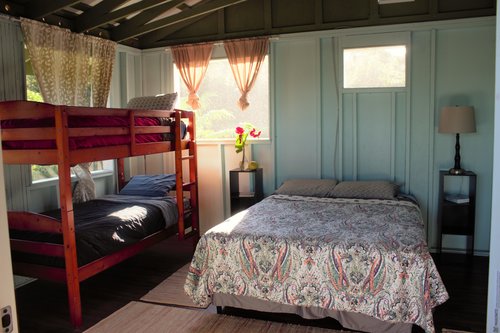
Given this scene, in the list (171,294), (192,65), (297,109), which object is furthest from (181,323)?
(192,65)

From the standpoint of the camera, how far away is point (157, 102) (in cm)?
462

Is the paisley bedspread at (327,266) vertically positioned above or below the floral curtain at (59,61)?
below

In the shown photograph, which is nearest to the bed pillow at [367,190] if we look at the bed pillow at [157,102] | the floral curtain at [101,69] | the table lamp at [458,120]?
the table lamp at [458,120]

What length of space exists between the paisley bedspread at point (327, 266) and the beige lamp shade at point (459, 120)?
129 cm

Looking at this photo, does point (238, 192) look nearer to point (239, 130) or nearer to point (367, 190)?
point (239, 130)

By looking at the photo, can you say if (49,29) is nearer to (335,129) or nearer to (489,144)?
(335,129)

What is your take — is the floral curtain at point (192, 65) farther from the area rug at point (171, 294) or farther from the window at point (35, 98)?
the area rug at point (171, 294)

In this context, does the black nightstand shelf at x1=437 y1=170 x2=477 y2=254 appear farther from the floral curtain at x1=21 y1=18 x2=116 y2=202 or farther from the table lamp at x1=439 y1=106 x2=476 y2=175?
the floral curtain at x1=21 y1=18 x2=116 y2=202

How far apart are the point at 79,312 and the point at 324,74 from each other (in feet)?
11.5

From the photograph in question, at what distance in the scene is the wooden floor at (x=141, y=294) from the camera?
303cm

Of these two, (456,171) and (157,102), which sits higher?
(157,102)

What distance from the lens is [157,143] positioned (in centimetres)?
411

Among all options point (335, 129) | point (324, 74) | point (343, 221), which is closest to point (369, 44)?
point (324, 74)

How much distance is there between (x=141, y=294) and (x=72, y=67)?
2.51m
